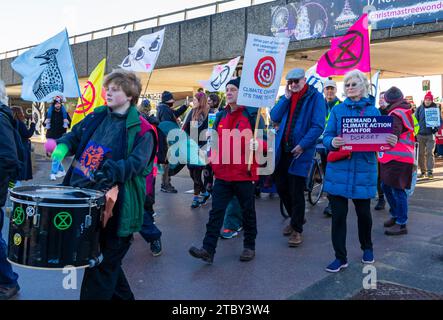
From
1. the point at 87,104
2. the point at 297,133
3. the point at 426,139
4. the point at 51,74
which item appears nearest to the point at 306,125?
the point at 297,133

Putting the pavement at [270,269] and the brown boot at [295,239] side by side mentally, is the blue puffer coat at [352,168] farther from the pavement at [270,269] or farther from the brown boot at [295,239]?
the brown boot at [295,239]

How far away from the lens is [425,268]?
4.86 meters

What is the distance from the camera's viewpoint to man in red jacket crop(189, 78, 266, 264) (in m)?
4.99

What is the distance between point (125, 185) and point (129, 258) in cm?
239

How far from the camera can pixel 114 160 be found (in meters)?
3.18

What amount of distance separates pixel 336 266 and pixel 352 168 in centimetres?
97

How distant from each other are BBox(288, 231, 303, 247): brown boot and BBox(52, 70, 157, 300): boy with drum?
2.80 meters

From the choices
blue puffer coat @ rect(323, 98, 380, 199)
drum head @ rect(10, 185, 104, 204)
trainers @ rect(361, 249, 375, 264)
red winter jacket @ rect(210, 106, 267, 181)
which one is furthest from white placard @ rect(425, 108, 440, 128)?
drum head @ rect(10, 185, 104, 204)

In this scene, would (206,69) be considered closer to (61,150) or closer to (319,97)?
(319,97)

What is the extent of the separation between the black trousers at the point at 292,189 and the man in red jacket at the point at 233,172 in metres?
0.70

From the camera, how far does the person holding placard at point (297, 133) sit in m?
5.59

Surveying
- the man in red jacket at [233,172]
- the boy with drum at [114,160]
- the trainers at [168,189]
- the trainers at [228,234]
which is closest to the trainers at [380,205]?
the trainers at [228,234]

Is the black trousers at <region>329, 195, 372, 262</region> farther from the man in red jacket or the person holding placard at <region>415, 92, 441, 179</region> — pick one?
the person holding placard at <region>415, 92, 441, 179</region>
